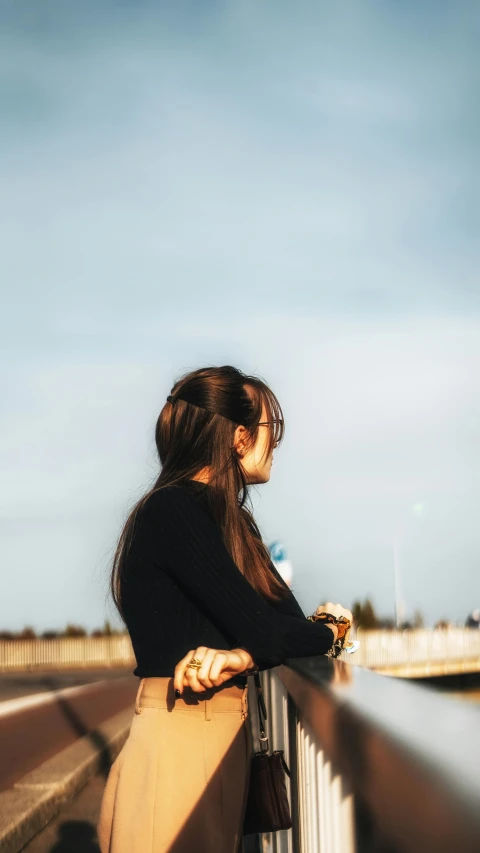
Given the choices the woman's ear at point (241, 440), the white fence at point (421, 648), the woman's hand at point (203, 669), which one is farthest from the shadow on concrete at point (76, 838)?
the white fence at point (421, 648)

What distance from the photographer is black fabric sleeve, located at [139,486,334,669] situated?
6.80 feet

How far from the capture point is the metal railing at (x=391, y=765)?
681 millimetres

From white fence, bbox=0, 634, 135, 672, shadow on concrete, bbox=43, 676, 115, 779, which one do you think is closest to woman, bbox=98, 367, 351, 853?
shadow on concrete, bbox=43, 676, 115, 779

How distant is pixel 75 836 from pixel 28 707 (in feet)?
31.0

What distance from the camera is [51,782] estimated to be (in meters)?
7.11

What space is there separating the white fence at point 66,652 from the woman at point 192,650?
4406 cm

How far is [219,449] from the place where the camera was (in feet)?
7.68

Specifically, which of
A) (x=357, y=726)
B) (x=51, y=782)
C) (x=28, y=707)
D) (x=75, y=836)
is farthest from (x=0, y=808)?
(x=28, y=707)

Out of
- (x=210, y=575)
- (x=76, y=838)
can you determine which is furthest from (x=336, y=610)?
(x=76, y=838)

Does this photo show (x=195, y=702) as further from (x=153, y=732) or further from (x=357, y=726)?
(x=357, y=726)

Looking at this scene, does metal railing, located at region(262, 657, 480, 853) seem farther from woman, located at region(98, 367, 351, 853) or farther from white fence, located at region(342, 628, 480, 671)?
white fence, located at region(342, 628, 480, 671)

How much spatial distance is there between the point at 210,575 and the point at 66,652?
4642 cm

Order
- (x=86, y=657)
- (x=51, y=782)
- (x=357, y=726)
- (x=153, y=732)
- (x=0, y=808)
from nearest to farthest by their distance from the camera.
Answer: (x=357, y=726), (x=153, y=732), (x=0, y=808), (x=51, y=782), (x=86, y=657)

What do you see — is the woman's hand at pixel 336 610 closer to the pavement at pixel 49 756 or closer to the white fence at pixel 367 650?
the pavement at pixel 49 756
